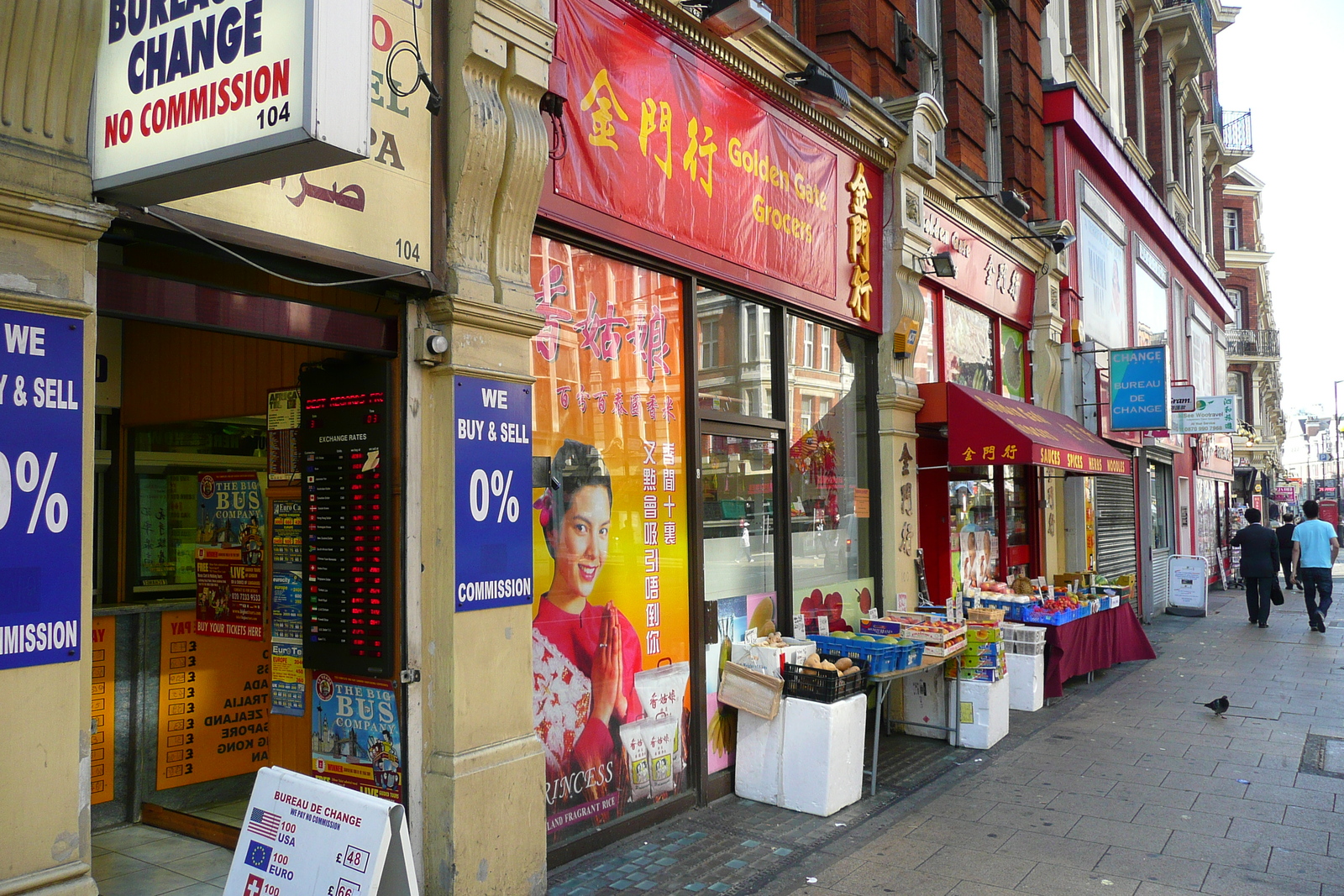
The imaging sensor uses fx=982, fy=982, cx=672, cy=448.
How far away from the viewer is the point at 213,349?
6012mm

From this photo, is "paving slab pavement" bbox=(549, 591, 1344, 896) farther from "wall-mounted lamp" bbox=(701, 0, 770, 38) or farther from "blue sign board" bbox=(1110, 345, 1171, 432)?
"blue sign board" bbox=(1110, 345, 1171, 432)

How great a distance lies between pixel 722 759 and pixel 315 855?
4157mm

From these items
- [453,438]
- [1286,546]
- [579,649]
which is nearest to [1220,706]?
[579,649]

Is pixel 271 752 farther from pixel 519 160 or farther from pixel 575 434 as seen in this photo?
pixel 519 160

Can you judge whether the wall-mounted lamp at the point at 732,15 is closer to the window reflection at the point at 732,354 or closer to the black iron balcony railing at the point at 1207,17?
the window reflection at the point at 732,354

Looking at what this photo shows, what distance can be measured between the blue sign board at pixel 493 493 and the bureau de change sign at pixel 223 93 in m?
1.84

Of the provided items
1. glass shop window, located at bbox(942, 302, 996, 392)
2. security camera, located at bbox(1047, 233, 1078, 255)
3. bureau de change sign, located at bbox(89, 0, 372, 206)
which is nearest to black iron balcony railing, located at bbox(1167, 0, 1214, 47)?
security camera, located at bbox(1047, 233, 1078, 255)

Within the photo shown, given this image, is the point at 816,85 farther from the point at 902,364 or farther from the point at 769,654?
the point at 769,654

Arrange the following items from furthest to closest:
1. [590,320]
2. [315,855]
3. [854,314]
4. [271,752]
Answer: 1. [854,314]
2. [590,320]
3. [271,752]
4. [315,855]

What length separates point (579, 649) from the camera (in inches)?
230

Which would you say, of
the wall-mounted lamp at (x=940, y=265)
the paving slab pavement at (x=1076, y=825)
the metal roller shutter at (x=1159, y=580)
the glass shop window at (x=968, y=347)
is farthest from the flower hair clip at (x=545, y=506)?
the metal roller shutter at (x=1159, y=580)

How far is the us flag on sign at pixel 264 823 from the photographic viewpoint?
11.2ft

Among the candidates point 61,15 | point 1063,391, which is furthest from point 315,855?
point 1063,391

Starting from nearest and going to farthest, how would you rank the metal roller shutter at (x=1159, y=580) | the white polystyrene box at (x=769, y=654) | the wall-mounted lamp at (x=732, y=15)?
the wall-mounted lamp at (x=732, y=15) < the white polystyrene box at (x=769, y=654) < the metal roller shutter at (x=1159, y=580)
